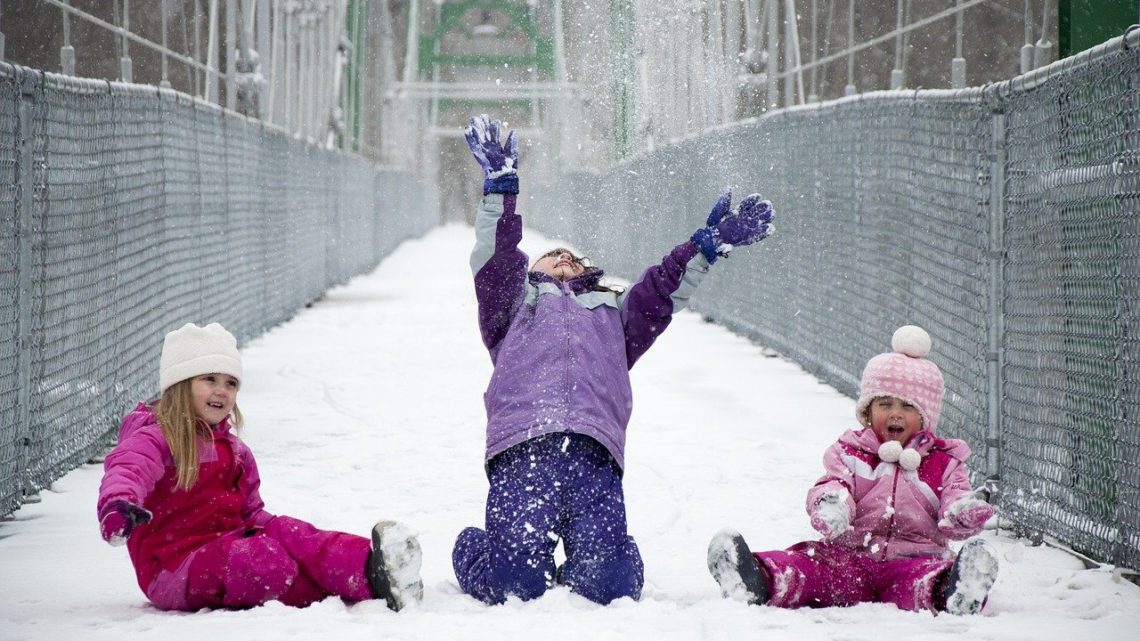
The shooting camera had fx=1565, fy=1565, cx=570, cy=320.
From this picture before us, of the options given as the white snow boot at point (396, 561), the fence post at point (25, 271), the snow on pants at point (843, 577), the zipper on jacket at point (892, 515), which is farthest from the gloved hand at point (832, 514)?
the fence post at point (25, 271)

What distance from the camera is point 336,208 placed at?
2039cm

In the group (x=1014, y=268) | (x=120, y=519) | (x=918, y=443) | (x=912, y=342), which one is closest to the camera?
(x=120, y=519)

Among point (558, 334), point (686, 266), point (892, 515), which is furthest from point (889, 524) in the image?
point (558, 334)

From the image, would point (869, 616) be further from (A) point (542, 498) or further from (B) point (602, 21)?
(B) point (602, 21)

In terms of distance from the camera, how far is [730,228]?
4.61 m

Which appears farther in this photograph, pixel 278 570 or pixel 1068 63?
pixel 1068 63

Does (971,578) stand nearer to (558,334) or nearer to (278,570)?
(558,334)

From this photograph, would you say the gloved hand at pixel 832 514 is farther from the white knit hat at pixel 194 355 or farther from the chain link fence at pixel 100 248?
the chain link fence at pixel 100 248

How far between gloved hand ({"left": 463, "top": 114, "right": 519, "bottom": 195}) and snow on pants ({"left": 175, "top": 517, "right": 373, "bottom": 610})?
1.08 meters

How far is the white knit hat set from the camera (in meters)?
4.35

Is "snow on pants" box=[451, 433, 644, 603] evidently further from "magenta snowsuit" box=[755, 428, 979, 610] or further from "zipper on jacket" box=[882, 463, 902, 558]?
"zipper on jacket" box=[882, 463, 902, 558]

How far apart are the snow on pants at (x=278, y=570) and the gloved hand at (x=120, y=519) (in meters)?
0.41

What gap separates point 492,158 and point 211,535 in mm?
1319

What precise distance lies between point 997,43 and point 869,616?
716cm
